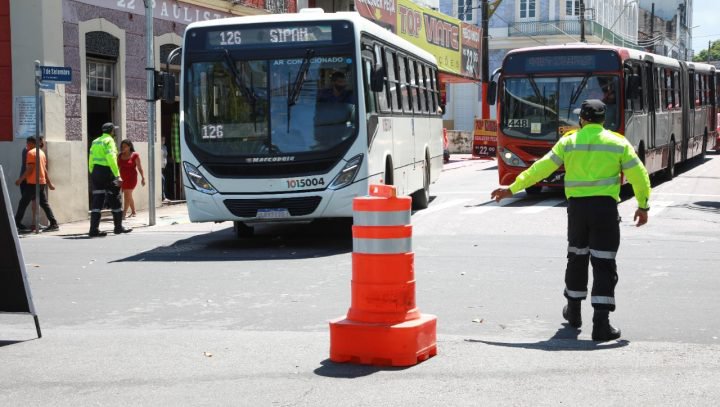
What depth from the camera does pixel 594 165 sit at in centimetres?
869

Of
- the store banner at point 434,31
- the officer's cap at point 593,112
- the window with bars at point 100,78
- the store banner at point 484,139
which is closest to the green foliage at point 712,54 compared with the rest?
the store banner at point 434,31

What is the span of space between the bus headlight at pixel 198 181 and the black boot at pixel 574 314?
7489 millimetres

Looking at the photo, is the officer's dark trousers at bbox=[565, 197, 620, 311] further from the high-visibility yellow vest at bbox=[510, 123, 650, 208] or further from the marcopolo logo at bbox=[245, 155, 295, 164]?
the marcopolo logo at bbox=[245, 155, 295, 164]

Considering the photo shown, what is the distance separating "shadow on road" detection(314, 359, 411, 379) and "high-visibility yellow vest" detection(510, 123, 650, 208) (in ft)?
6.61

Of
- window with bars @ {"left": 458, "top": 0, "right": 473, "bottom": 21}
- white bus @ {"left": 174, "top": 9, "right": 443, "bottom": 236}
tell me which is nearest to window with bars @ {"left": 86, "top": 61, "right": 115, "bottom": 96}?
white bus @ {"left": 174, "top": 9, "right": 443, "bottom": 236}

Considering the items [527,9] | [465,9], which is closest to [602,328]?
[527,9]

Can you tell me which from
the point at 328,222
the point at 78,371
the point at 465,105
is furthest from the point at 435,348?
the point at 465,105

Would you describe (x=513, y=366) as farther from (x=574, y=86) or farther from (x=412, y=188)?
(x=574, y=86)

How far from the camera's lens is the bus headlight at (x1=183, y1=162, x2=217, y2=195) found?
50.9ft

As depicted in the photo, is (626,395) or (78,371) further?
(78,371)

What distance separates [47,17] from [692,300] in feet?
45.3

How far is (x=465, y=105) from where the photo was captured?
72.0m

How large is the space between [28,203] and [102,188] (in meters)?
1.92

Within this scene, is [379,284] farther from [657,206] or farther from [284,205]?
[657,206]
